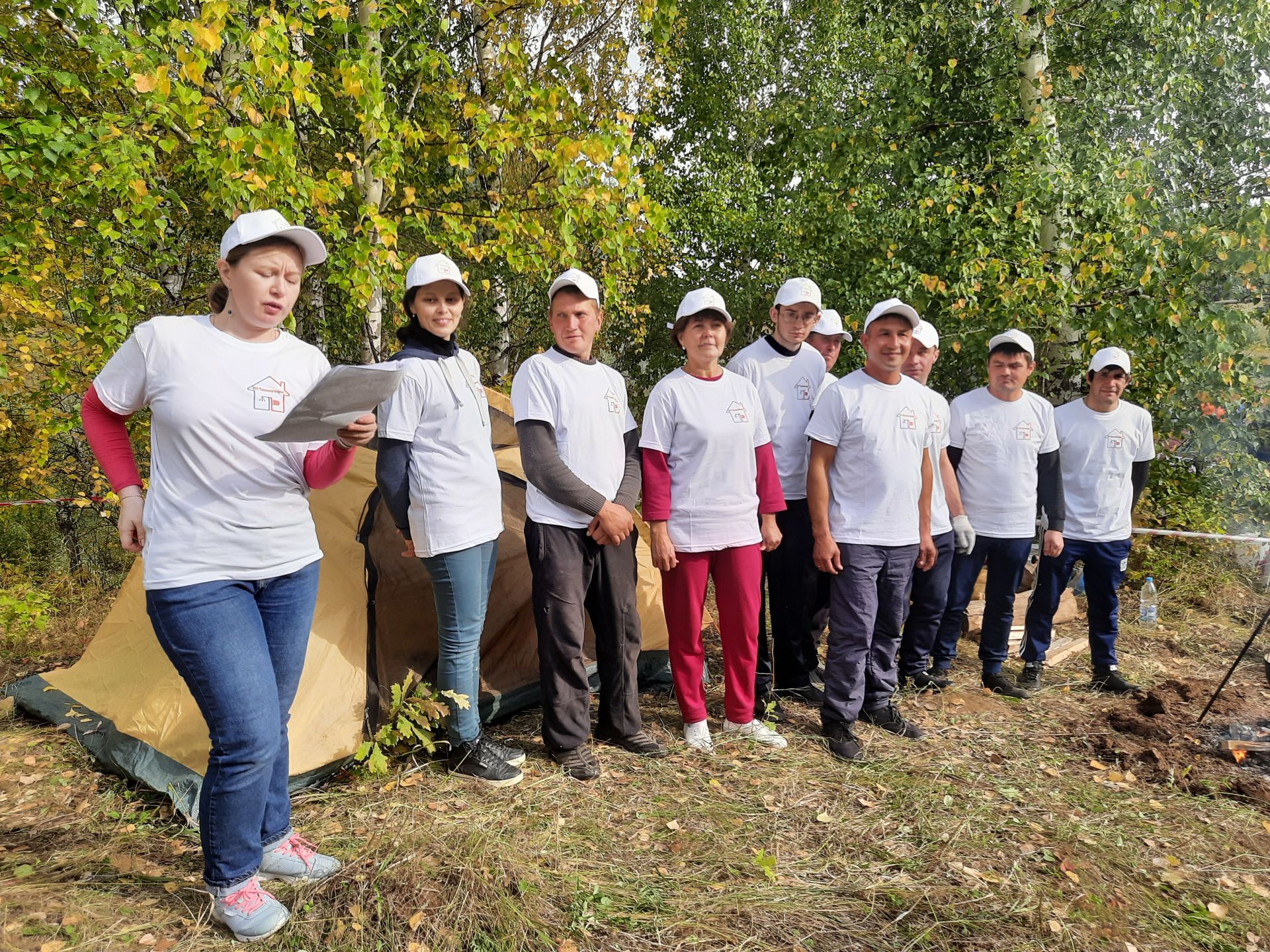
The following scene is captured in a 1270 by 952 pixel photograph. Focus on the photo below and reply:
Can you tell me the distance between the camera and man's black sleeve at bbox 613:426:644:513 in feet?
11.8

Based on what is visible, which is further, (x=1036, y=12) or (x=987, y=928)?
(x=1036, y=12)

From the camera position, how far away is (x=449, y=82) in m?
6.25

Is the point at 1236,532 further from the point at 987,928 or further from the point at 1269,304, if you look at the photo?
the point at 987,928

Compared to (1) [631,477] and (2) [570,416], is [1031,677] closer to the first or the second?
(1) [631,477]

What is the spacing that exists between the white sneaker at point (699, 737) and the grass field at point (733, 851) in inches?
3.4

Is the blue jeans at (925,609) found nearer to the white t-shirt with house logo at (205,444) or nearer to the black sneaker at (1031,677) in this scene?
the black sneaker at (1031,677)

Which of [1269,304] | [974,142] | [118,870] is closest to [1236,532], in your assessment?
[1269,304]

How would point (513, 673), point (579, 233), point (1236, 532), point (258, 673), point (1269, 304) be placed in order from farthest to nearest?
point (1236, 532) → point (579, 233) → point (1269, 304) → point (513, 673) → point (258, 673)

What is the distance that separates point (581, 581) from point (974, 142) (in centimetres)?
689

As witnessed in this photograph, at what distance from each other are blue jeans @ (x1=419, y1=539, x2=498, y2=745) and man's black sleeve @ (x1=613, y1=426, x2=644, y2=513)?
593mm

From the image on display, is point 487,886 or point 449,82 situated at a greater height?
point 449,82

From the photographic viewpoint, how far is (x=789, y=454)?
4.28m

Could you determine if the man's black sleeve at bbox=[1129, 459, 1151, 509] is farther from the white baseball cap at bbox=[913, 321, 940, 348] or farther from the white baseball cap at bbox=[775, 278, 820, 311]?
the white baseball cap at bbox=[775, 278, 820, 311]

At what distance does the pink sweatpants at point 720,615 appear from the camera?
375cm
